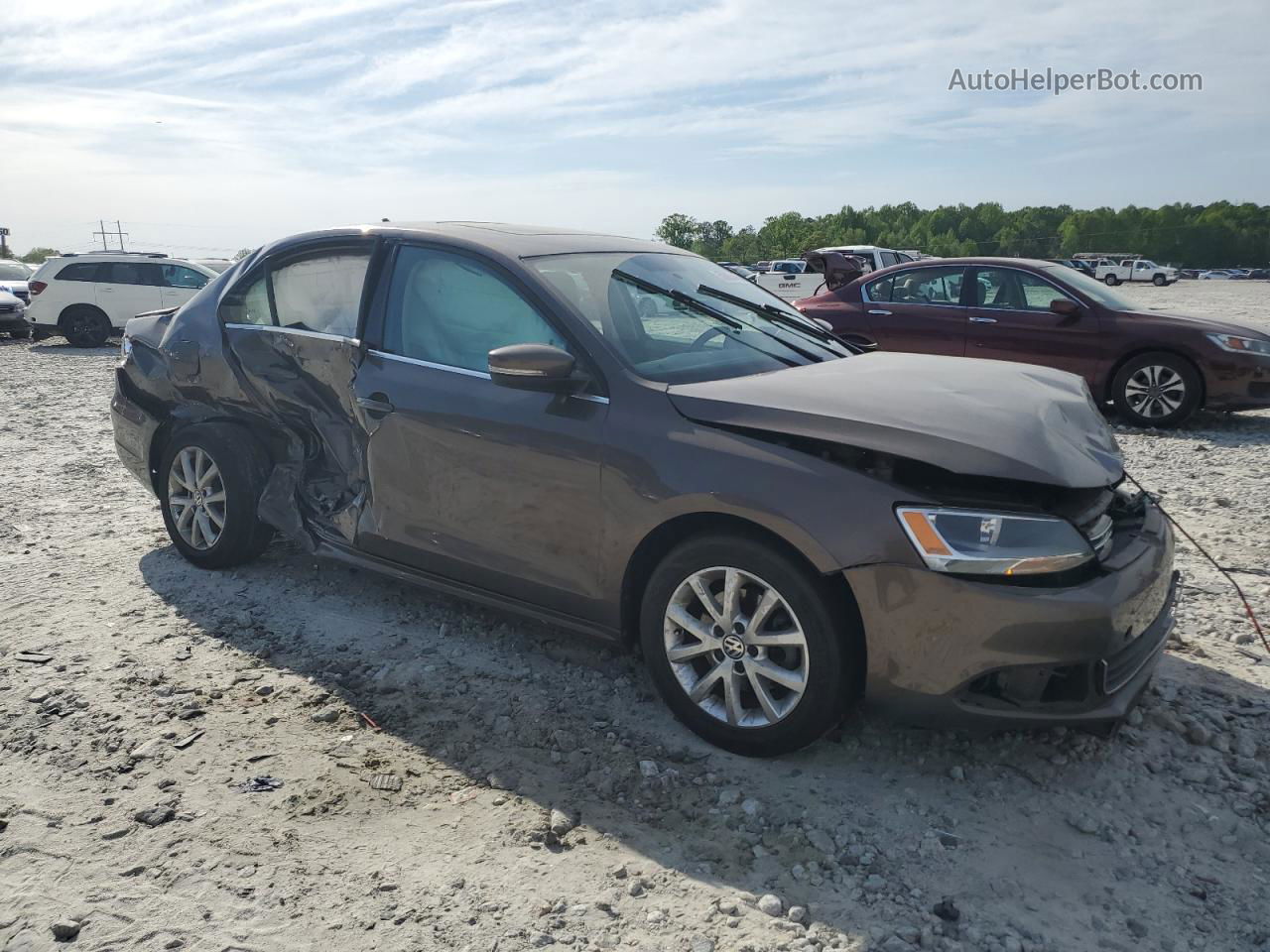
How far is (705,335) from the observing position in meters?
3.95

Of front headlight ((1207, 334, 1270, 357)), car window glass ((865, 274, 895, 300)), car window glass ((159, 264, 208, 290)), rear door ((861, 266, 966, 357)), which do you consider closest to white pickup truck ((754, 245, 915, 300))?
car window glass ((865, 274, 895, 300))

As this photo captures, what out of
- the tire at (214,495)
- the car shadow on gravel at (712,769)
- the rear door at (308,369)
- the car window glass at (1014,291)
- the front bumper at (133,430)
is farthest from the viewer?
the car window glass at (1014,291)

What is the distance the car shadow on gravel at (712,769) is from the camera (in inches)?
110

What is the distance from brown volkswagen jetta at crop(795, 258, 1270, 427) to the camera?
8883 millimetres

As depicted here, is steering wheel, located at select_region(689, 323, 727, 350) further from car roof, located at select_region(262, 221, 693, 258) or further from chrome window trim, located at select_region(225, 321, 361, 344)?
chrome window trim, located at select_region(225, 321, 361, 344)

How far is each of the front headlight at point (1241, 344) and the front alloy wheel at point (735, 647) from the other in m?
7.56

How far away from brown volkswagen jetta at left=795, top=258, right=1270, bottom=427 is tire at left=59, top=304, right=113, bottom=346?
14178 mm

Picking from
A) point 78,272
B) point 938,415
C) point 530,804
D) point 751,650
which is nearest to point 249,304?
point 530,804

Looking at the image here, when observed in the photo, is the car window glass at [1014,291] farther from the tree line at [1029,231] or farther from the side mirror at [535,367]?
the tree line at [1029,231]

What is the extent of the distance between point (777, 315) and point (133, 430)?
3.37 meters

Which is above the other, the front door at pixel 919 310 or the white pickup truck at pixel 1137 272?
the white pickup truck at pixel 1137 272

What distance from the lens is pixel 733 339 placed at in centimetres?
400

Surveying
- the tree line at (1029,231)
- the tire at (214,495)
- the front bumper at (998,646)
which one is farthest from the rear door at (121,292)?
the tree line at (1029,231)

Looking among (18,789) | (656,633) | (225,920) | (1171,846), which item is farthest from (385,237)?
(1171,846)
